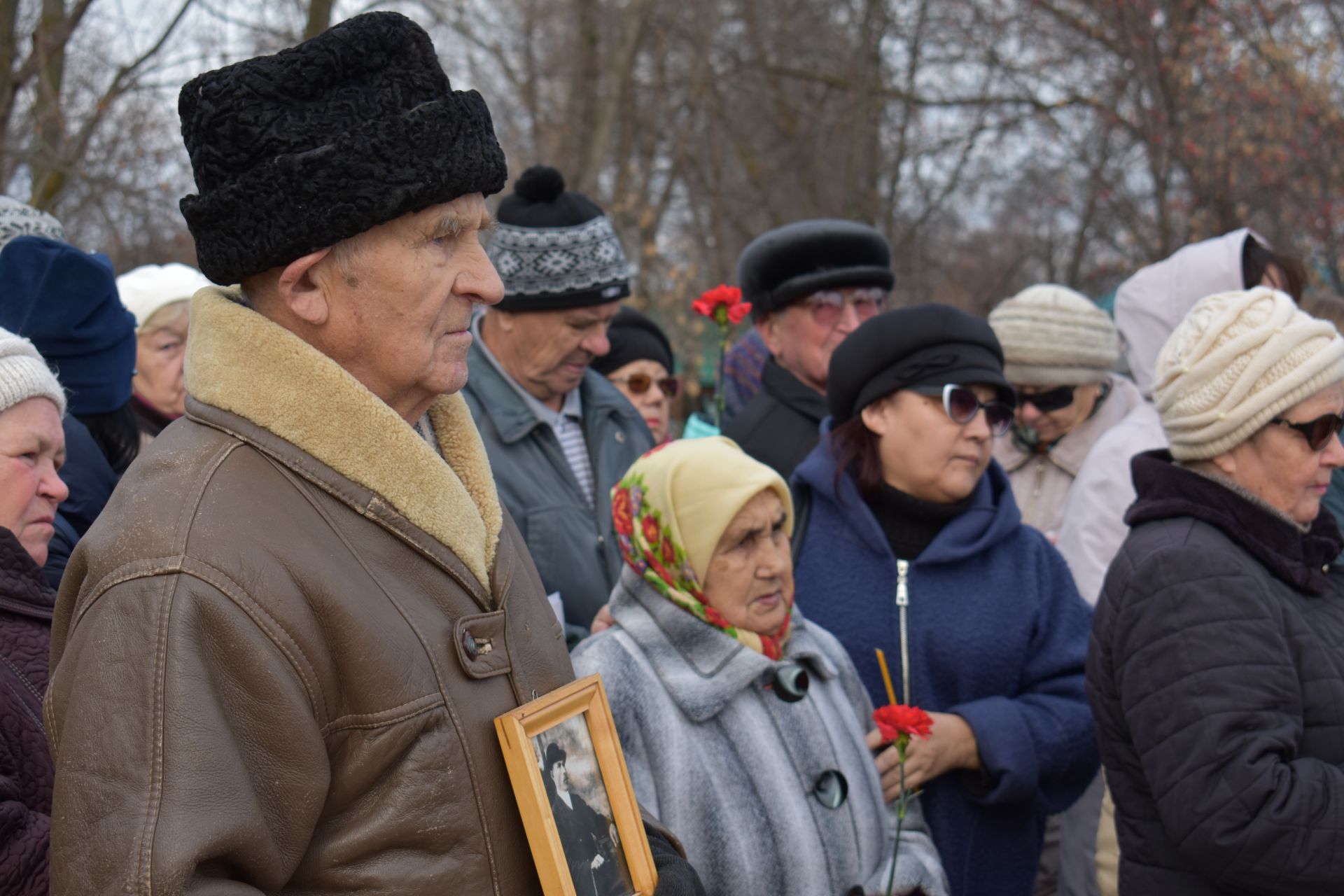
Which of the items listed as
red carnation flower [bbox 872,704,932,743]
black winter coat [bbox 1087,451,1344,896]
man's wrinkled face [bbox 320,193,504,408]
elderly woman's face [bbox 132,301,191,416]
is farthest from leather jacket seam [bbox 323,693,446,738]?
elderly woman's face [bbox 132,301,191,416]

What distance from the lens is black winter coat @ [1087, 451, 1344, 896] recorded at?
243 cm

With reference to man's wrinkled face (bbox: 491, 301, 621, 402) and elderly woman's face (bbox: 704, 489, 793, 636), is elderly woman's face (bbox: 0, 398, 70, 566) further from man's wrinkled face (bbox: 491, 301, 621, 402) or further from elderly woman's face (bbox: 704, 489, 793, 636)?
man's wrinkled face (bbox: 491, 301, 621, 402)

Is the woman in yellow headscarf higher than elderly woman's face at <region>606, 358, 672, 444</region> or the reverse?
the reverse

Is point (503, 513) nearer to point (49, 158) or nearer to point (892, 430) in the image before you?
point (892, 430)

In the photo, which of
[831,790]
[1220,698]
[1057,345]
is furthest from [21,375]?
[1057,345]

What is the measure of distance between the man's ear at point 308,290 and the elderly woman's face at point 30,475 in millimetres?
1019

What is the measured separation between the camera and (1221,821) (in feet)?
8.05

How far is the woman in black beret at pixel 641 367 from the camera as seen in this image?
201 inches

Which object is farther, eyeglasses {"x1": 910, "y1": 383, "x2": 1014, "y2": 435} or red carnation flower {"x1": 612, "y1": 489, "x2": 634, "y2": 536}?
eyeglasses {"x1": 910, "y1": 383, "x2": 1014, "y2": 435}

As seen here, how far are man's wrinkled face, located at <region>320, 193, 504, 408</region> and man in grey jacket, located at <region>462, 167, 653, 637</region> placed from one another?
66.5 inches

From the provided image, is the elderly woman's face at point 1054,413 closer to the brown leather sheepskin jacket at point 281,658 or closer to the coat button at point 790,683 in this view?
the coat button at point 790,683

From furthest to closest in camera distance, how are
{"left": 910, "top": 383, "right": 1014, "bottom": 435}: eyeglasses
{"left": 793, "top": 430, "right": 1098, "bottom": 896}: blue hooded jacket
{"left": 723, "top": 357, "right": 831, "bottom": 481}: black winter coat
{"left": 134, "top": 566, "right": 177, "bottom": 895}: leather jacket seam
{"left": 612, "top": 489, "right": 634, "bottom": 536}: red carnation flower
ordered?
{"left": 723, "top": 357, "right": 831, "bottom": 481}: black winter coat, {"left": 910, "top": 383, "right": 1014, "bottom": 435}: eyeglasses, {"left": 793, "top": 430, "right": 1098, "bottom": 896}: blue hooded jacket, {"left": 612, "top": 489, "right": 634, "bottom": 536}: red carnation flower, {"left": 134, "top": 566, "right": 177, "bottom": 895}: leather jacket seam

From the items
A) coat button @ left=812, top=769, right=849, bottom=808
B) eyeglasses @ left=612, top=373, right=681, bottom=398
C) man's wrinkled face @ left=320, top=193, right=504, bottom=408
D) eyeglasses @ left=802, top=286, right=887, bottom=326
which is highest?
eyeglasses @ left=802, top=286, right=887, bottom=326

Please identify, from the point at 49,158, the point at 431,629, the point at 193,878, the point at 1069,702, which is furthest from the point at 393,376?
the point at 49,158
